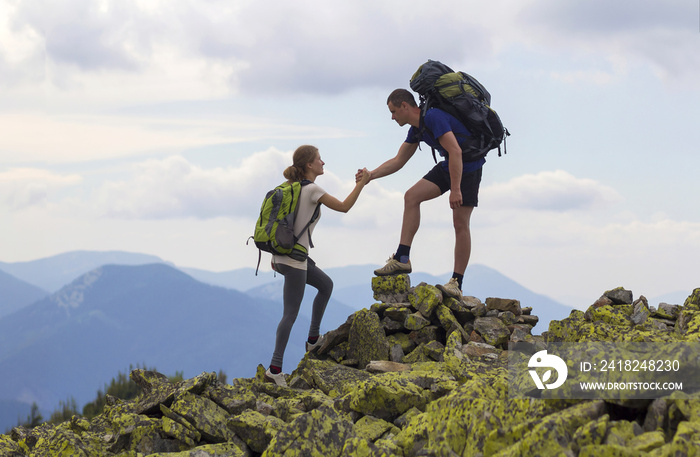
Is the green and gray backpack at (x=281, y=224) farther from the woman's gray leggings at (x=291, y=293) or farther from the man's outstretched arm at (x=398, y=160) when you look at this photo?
the man's outstretched arm at (x=398, y=160)

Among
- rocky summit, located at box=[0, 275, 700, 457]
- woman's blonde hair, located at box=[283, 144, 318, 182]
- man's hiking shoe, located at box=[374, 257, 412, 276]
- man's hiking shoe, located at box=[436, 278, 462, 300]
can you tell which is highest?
woman's blonde hair, located at box=[283, 144, 318, 182]

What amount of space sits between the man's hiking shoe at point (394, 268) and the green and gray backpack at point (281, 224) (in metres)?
3.02

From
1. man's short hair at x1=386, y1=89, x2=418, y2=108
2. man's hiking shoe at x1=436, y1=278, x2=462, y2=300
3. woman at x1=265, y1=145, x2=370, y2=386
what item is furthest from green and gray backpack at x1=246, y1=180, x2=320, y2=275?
man's hiking shoe at x1=436, y1=278, x2=462, y2=300

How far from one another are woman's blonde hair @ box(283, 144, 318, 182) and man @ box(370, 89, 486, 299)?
2027 millimetres

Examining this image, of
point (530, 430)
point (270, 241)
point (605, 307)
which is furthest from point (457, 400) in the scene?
point (605, 307)

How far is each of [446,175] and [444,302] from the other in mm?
2794

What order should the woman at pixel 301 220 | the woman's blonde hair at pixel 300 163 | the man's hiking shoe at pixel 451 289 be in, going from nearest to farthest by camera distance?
the woman at pixel 301 220 → the woman's blonde hair at pixel 300 163 → the man's hiking shoe at pixel 451 289

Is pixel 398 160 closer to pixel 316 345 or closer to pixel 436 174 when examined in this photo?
pixel 436 174

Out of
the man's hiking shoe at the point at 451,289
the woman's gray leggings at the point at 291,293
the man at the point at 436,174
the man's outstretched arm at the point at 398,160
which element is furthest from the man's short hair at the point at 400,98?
the man's hiking shoe at the point at 451,289

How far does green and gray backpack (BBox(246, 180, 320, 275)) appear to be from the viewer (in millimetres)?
10305

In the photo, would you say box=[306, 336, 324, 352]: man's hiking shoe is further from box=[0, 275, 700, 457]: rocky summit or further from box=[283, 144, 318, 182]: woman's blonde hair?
box=[283, 144, 318, 182]: woman's blonde hair

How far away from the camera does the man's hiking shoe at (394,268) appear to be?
43.0ft

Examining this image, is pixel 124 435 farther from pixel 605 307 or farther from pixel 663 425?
pixel 605 307

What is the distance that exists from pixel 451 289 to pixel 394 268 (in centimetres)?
Result: 137
